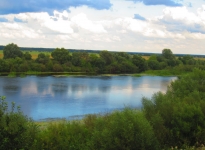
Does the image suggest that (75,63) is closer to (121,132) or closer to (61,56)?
(61,56)

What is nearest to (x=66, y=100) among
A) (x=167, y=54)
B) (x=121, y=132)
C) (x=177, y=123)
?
(x=177, y=123)

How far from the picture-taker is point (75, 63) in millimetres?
62781

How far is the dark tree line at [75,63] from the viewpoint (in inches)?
2253

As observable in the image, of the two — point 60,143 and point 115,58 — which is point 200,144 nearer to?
point 60,143

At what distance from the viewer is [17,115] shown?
9781 mm

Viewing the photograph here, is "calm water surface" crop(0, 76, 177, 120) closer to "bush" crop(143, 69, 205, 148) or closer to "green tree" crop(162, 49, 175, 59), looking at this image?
"bush" crop(143, 69, 205, 148)

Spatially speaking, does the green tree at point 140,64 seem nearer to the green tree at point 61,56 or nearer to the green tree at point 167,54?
the green tree at point 167,54

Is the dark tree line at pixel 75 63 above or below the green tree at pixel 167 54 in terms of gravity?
below

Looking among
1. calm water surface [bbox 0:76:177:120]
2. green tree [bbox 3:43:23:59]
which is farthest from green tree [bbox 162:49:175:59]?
calm water surface [bbox 0:76:177:120]

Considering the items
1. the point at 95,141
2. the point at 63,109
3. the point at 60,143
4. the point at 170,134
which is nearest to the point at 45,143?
the point at 60,143

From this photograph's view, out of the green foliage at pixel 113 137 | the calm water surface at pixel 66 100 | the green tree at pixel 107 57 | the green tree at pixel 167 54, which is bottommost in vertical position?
the calm water surface at pixel 66 100

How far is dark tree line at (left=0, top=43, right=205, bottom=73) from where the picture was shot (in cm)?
5722

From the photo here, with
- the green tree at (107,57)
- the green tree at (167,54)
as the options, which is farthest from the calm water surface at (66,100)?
the green tree at (167,54)

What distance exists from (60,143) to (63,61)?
172 feet
